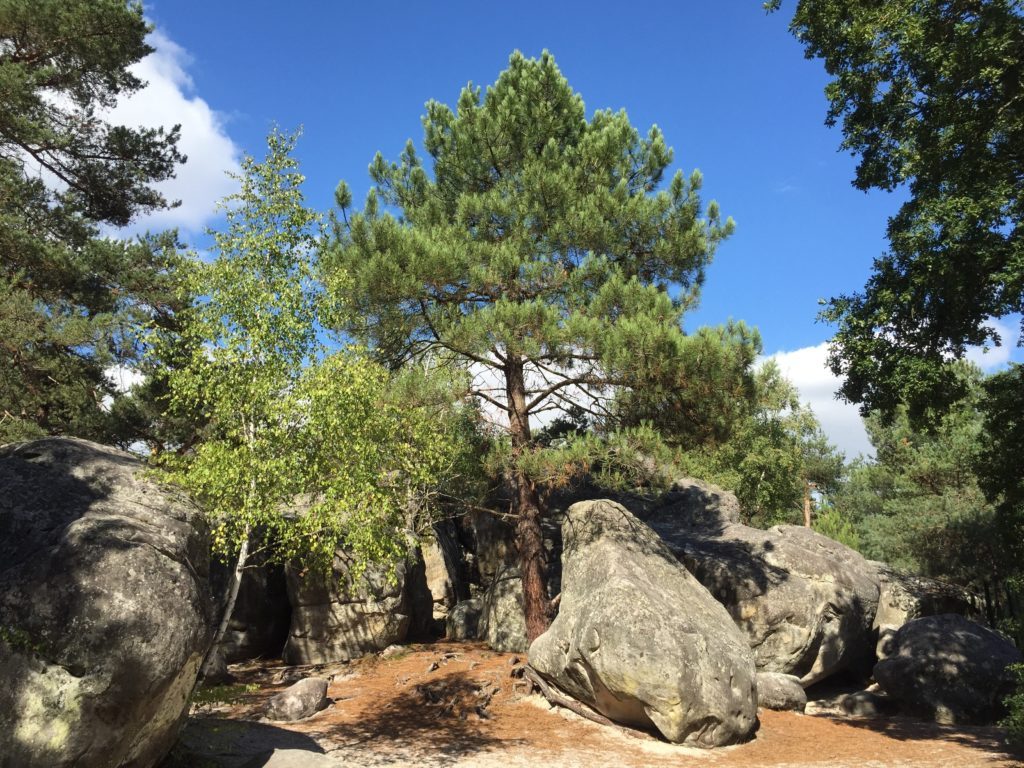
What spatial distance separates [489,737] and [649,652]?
10.4 ft

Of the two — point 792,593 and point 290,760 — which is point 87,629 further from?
point 792,593

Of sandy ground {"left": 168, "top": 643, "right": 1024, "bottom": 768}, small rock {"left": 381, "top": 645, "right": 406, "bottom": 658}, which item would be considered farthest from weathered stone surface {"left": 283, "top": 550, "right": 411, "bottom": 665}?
sandy ground {"left": 168, "top": 643, "right": 1024, "bottom": 768}

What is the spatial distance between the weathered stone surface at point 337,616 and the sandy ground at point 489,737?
83.9 inches

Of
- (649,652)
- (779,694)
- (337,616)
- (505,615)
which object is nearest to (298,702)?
(337,616)

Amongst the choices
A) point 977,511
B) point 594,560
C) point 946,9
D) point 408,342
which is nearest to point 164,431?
point 408,342

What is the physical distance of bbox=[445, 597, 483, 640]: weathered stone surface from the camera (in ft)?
65.3

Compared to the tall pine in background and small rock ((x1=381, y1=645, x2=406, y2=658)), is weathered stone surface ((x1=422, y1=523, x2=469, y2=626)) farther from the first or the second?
the tall pine in background

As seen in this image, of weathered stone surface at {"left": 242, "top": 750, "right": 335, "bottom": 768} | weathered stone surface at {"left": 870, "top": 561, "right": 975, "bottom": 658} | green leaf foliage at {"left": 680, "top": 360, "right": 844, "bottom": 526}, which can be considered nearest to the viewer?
weathered stone surface at {"left": 242, "top": 750, "right": 335, "bottom": 768}

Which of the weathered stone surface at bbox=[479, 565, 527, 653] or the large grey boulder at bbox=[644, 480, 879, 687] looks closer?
the large grey boulder at bbox=[644, 480, 879, 687]

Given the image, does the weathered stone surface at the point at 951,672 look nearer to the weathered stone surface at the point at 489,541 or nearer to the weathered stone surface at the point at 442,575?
the weathered stone surface at the point at 489,541

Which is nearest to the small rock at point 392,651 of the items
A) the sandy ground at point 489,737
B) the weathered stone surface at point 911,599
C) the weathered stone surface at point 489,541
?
the sandy ground at point 489,737

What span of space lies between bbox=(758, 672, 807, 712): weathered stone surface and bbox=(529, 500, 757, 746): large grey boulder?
79.7 inches

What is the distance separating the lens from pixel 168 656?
6.91 meters

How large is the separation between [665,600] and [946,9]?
11227mm
